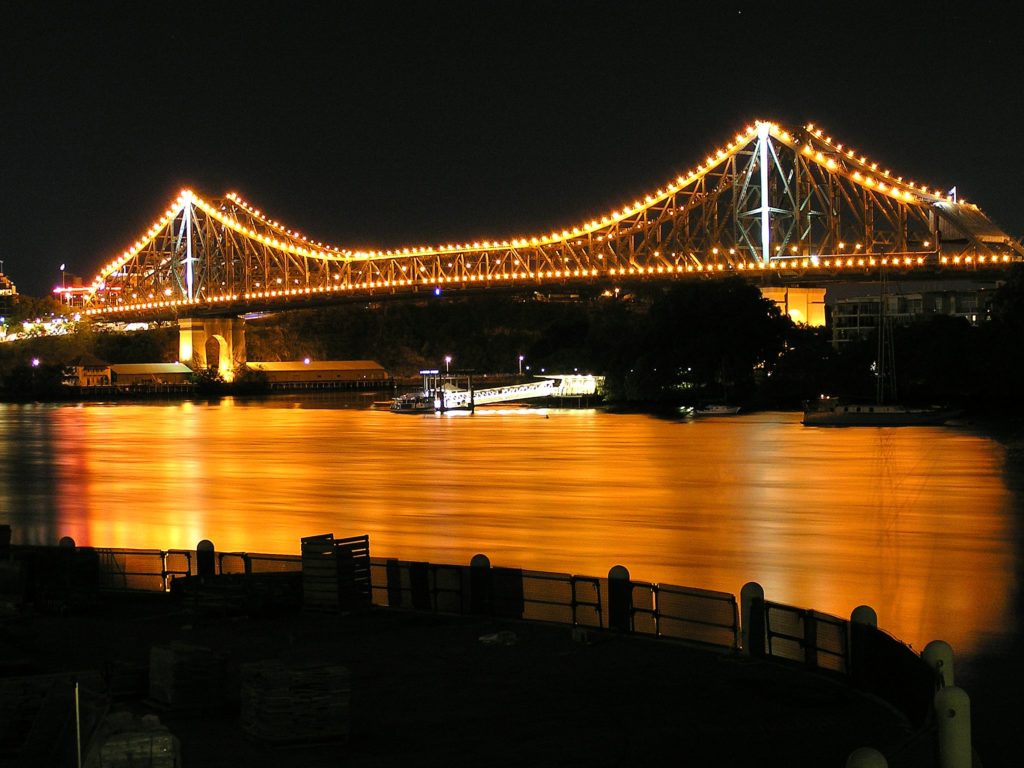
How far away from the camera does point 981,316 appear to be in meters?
122

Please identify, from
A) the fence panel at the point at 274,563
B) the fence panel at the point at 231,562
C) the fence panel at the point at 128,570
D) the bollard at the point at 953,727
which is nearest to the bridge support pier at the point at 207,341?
the fence panel at the point at 128,570

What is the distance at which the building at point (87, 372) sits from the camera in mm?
118062

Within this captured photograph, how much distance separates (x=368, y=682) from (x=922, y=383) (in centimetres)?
5975

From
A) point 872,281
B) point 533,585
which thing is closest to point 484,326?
point 872,281

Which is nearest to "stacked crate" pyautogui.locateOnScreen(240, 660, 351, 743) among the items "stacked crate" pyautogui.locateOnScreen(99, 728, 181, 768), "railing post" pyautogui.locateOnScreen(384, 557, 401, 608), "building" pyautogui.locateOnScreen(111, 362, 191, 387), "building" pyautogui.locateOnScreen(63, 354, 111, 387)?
"stacked crate" pyautogui.locateOnScreen(99, 728, 181, 768)

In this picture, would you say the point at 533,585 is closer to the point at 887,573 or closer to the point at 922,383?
the point at 887,573

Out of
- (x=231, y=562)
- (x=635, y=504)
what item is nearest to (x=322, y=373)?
(x=635, y=504)

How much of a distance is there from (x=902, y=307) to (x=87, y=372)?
74.2 m

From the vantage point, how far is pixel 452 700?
9.98 meters

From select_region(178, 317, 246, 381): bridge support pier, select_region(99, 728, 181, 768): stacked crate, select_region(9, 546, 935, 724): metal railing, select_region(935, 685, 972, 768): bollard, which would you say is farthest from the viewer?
select_region(178, 317, 246, 381): bridge support pier

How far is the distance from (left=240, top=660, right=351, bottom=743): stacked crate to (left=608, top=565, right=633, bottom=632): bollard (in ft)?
11.3

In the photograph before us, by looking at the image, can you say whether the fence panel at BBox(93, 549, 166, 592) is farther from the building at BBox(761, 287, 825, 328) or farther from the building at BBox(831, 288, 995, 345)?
the building at BBox(831, 288, 995, 345)

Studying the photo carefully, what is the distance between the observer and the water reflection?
21.2 m

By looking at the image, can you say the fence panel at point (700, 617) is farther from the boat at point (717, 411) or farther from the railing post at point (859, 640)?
the boat at point (717, 411)
